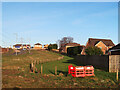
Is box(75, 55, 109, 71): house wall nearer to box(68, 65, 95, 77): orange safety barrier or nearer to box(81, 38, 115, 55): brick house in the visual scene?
box(68, 65, 95, 77): orange safety barrier

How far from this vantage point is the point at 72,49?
191 ft

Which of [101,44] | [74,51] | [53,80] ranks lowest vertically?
[53,80]

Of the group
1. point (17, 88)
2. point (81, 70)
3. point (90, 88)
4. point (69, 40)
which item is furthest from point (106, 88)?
point (69, 40)

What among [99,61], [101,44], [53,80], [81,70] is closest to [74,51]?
[101,44]

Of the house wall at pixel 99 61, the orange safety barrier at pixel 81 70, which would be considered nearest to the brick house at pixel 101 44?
the house wall at pixel 99 61

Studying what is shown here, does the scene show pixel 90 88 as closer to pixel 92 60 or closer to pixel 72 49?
pixel 92 60

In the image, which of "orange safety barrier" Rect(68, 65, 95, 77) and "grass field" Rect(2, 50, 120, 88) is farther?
"orange safety barrier" Rect(68, 65, 95, 77)

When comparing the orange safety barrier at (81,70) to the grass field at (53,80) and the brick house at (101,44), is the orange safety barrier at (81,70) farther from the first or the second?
the brick house at (101,44)

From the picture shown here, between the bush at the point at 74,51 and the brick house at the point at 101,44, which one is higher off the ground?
the brick house at the point at 101,44

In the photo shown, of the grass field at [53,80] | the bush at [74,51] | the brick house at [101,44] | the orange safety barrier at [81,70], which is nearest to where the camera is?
the grass field at [53,80]

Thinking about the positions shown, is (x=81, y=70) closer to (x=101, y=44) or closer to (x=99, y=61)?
(x=99, y=61)

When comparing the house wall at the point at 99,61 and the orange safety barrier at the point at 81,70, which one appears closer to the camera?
the orange safety barrier at the point at 81,70

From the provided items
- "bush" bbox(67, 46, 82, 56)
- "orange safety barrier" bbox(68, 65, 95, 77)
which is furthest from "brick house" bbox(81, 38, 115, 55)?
"orange safety barrier" bbox(68, 65, 95, 77)

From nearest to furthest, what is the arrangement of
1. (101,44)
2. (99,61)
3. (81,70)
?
(81,70)
(99,61)
(101,44)
